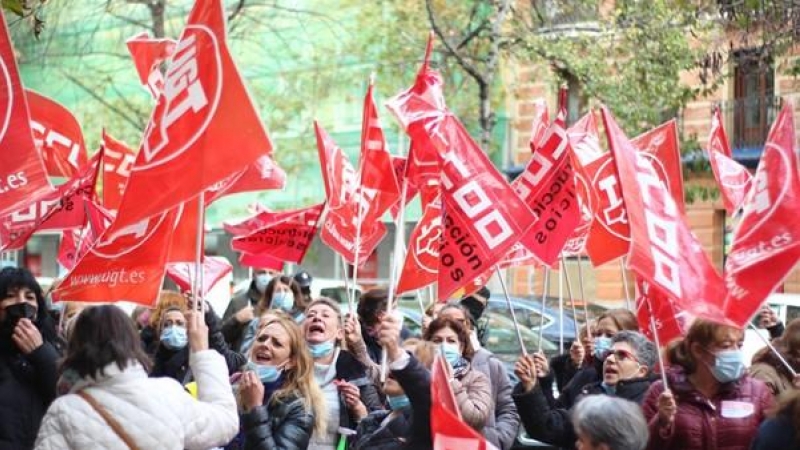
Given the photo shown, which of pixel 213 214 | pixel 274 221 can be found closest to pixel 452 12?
pixel 274 221

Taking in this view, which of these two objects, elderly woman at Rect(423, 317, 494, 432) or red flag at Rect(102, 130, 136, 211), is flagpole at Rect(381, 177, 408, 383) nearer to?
elderly woman at Rect(423, 317, 494, 432)

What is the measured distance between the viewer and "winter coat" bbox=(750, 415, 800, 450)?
6.14 meters

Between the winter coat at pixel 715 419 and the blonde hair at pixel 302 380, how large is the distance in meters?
1.57

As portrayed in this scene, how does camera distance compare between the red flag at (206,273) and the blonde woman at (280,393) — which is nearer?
the blonde woman at (280,393)

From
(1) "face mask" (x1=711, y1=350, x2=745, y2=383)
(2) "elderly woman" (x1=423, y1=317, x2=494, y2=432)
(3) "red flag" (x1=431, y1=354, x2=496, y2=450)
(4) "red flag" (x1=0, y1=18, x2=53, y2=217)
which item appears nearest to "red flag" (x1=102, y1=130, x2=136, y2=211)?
(4) "red flag" (x1=0, y1=18, x2=53, y2=217)

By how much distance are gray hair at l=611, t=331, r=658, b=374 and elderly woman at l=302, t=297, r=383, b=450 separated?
124 cm

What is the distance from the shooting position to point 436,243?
37.4ft

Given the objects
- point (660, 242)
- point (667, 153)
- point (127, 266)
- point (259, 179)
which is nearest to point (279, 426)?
point (127, 266)

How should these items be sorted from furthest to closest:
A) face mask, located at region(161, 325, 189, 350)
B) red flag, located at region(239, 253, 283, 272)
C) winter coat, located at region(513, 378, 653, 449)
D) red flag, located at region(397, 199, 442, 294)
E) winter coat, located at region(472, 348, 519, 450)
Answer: red flag, located at region(239, 253, 283, 272)
red flag, located at region(397, 199, 442, 294)
face mask, located at region(161, 325, 189, 350)
winter coat, located at region(472, 348, 519, 450)
winter coat, located at region(513, 378, 653, 449)

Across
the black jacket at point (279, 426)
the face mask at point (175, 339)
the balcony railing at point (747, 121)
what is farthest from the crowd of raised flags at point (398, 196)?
the balcony railing at point (747, 121)

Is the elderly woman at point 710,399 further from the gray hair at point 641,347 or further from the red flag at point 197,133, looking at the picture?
the red flag at point 197,133

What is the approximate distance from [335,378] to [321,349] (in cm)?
23

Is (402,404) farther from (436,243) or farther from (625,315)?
(436,243)

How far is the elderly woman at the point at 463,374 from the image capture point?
7418mm
